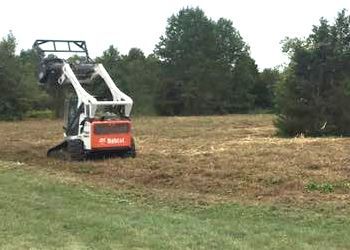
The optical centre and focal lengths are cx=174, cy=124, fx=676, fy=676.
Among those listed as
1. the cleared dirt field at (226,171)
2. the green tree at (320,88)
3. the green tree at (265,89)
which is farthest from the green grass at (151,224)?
the green tree at (265,89)

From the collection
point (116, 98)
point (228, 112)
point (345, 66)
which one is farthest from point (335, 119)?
point (228, 112)

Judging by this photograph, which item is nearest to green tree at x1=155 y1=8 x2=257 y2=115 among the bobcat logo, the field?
the field

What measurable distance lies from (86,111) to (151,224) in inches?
353

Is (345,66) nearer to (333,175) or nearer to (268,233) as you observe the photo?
(333,175)

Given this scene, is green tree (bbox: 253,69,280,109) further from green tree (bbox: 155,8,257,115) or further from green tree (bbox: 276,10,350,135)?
green tree (bbox: 276,10,350,135)

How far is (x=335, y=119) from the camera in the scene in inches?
1074

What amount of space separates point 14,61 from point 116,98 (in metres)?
35.8

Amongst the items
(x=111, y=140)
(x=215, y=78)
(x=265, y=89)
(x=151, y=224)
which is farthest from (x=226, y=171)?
(x=265, y=89)

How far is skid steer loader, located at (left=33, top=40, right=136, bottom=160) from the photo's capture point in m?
17.2

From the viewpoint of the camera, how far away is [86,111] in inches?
680

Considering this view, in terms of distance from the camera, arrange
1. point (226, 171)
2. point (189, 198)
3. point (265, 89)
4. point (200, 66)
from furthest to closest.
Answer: point (265, 89) → point (200, 66) → point (226, 171) → point (189, 198)

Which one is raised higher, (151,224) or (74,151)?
(74,151)

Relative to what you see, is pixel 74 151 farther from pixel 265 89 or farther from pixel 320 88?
pixel 265 89

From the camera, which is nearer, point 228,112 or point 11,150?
point 11,150
